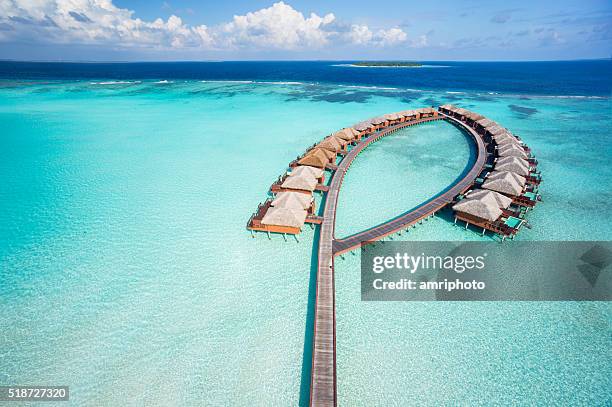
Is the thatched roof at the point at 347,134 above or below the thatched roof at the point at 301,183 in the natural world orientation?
above

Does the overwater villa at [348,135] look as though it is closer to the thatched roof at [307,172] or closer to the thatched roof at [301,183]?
the thatched roof at [307,172]

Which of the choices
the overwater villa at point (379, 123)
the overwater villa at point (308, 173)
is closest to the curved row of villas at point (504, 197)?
the overwater villa at point (308, 173)

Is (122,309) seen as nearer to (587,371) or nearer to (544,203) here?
(587,371)

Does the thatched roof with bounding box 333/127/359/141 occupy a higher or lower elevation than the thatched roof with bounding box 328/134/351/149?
higher

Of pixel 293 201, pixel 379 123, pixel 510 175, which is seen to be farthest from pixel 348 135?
pixel 293 201

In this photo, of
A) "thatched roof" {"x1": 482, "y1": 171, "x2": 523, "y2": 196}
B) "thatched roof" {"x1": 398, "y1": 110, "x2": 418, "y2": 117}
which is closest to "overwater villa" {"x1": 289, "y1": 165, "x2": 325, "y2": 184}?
"thatched roof" {"x1": 482, "y1": 171, "x2": 523, "y2": 196}

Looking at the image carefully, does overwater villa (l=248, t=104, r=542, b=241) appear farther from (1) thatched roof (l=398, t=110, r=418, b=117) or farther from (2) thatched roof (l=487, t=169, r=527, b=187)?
(1) thatched roof (l=398, t=110, r=418, b=117)
